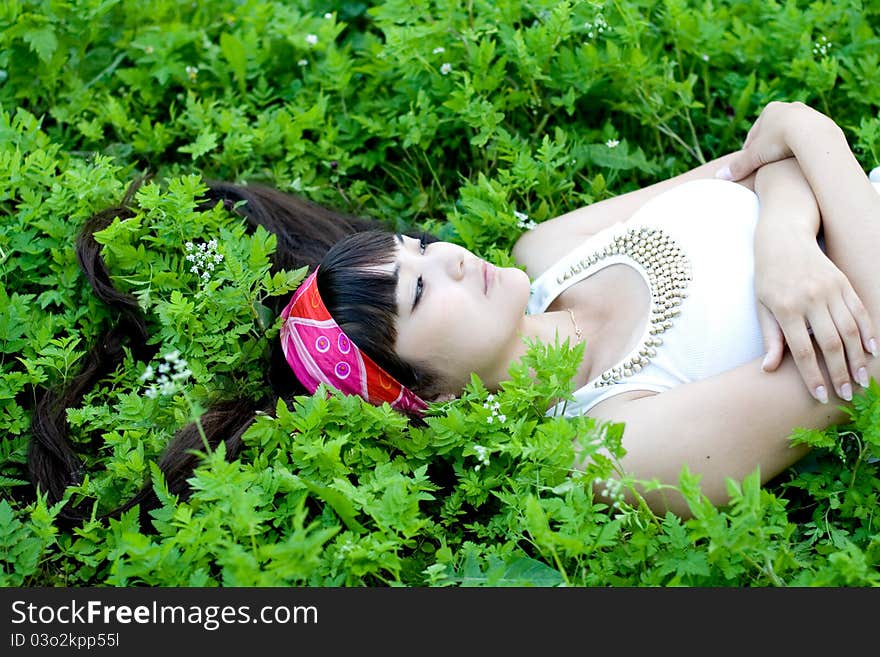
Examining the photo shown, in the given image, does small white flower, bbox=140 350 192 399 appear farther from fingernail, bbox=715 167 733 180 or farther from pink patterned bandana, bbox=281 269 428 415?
fingernail, bbox=715 167 733 180

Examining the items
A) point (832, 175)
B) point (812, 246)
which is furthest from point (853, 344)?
point (832, 175)

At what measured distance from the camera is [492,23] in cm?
488

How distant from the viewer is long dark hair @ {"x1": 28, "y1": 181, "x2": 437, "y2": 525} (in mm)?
3381

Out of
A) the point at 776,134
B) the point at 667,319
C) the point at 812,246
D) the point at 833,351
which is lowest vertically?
the point at 667,319

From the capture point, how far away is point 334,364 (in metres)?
3.46

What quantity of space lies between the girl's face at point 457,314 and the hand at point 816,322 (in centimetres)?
82

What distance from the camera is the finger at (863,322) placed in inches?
123

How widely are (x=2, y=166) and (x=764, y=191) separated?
303 cm

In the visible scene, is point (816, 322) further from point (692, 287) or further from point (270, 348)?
point (270, 348)

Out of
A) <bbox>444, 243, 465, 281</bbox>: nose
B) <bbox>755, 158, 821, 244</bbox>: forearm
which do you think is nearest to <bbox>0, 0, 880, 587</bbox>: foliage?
<bbox>444, 243, 465, 281</bbox>: nose

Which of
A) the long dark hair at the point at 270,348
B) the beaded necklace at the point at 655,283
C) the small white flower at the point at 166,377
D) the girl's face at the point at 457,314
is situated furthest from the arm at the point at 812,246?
the small white flower at the point at 166,377

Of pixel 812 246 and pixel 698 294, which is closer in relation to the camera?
pixel 812 246

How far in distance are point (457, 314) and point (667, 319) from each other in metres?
0.71

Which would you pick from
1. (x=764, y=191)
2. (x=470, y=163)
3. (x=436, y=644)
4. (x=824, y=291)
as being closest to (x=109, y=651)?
(x=436, y=644)
